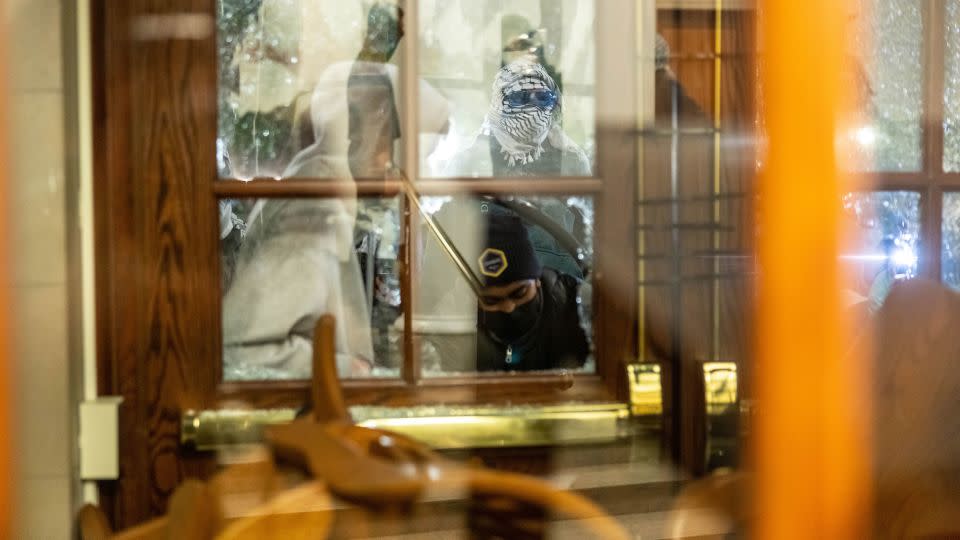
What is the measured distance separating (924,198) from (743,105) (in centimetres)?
23

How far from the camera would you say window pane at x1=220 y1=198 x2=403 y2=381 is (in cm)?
105

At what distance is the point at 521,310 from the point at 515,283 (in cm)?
4

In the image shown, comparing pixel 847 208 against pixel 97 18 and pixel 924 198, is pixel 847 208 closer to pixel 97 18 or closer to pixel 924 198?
pixel 924 198

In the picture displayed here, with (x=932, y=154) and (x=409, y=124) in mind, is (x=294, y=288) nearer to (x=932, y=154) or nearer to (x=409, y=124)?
(x=409, y=124)

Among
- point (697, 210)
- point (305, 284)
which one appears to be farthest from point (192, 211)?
point (697, 210)

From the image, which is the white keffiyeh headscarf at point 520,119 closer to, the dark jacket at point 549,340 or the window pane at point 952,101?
the dark jacket at point 549,340

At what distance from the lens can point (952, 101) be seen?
0.92 meters

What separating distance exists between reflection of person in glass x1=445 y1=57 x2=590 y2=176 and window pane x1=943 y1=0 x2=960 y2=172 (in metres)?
0.38

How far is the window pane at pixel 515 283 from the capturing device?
1.11 meters

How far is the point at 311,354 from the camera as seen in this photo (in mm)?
1041

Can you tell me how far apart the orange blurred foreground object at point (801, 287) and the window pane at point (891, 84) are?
0.20ft

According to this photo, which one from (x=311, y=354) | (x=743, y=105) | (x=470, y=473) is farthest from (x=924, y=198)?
(x=311, y=354)

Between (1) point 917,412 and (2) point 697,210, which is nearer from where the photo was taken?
(1) point 917,412

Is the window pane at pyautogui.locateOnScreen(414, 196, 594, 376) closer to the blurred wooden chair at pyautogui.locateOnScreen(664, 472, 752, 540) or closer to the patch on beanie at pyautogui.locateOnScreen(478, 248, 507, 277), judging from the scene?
the patch on beanie at pyautogui.locateOnScreen(478, 248, 507, 277)
